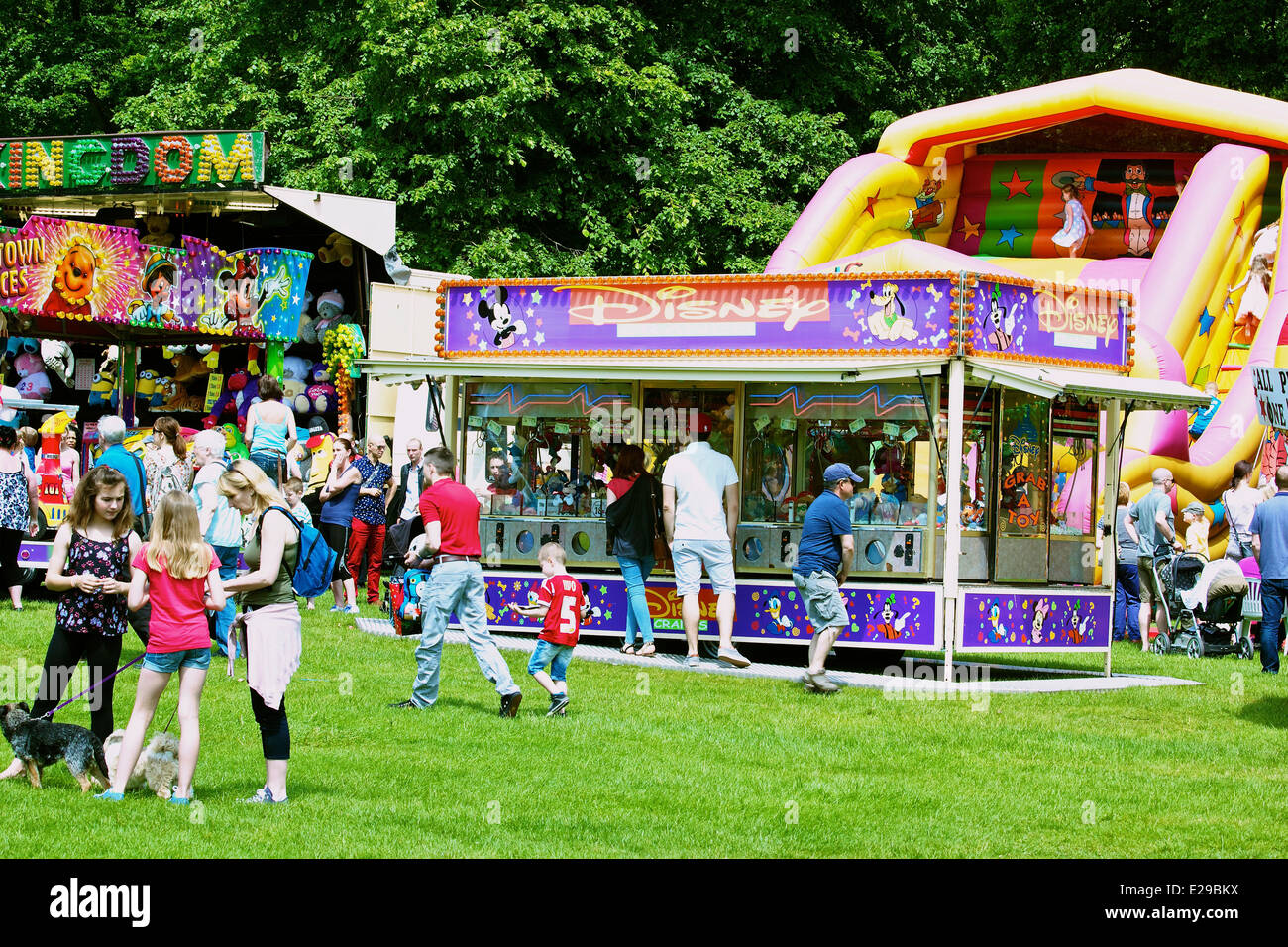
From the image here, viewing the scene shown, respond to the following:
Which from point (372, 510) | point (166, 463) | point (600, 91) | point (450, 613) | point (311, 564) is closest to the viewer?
point (311, 564)

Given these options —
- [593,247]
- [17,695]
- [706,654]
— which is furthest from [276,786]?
[593,247]

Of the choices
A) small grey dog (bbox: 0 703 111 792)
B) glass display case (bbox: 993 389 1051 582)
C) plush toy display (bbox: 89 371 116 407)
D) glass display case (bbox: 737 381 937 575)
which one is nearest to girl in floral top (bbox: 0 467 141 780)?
small grey dog (bbox: 0 703 111 792)

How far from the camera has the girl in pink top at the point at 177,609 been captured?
732cm

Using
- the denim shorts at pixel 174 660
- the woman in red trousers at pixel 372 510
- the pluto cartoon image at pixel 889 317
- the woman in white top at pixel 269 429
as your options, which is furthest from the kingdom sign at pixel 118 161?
the denim shorts at pixel 174 660

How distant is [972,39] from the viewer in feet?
106

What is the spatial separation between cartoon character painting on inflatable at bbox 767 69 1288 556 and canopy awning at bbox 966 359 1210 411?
3.24m

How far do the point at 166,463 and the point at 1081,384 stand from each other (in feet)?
27.0

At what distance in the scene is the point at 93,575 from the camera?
7961mm

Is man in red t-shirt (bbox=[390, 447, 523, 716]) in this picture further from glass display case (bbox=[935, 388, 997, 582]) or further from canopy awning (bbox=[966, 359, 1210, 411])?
glass display case (bbox=[935, 388, 997, 582])

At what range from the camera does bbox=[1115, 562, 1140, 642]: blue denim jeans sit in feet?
52.8

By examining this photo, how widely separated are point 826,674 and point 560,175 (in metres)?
17.3

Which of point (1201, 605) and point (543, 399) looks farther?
point (1201, 605)

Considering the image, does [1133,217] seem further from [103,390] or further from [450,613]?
[450,613]

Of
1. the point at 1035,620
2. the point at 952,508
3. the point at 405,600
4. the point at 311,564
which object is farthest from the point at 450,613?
the point at 1035,620
